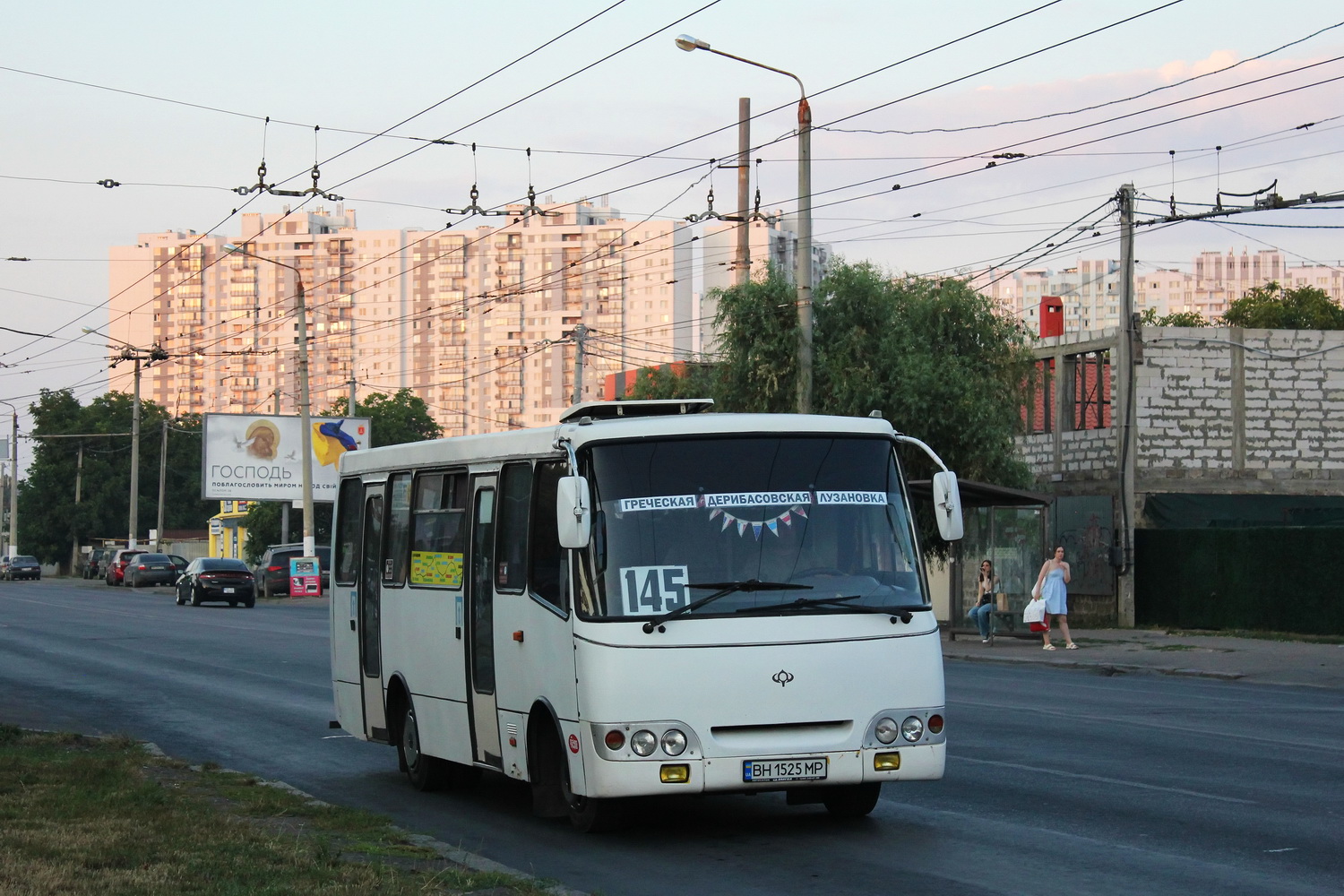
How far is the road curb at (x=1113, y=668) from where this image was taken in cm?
2324

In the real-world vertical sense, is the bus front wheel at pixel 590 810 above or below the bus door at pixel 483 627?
below

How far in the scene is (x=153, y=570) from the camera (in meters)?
73.9

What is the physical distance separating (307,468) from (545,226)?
12994 cm

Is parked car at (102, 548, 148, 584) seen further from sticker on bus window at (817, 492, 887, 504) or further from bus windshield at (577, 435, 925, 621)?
sticker on bus window at (817, 492, 887, 504)

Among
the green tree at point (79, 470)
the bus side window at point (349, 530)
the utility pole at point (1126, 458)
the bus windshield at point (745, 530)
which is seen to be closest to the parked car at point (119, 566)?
the green tree at point (79, 470)

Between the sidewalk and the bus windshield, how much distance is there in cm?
1357

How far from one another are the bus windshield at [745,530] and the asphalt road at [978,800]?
1.37 m

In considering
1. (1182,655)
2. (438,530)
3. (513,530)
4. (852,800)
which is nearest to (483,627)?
(513,530)

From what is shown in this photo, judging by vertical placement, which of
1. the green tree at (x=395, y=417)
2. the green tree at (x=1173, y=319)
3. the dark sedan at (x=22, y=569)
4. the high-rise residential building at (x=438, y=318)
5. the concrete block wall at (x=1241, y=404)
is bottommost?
the dark sedan at (x=22, y=569)

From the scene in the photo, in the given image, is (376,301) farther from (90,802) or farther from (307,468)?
(90,802)

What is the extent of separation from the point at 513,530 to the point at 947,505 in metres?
2.72

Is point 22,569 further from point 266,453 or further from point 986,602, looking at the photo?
point 986,602

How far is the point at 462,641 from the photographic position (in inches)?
448

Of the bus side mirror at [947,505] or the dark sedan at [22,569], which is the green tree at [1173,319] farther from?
the bus side mirror at [947,505]
